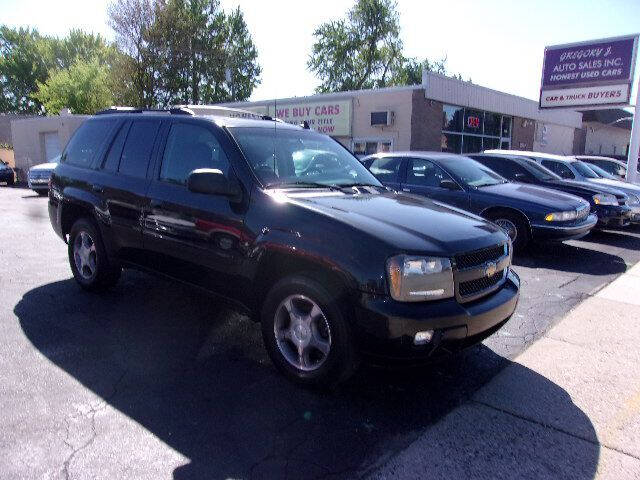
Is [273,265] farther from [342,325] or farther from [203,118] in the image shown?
[203,118]

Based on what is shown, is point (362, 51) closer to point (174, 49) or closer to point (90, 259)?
point (174, 49)

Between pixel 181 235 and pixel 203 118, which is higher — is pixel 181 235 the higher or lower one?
the lower one

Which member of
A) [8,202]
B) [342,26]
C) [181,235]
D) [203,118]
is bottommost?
[8,202]

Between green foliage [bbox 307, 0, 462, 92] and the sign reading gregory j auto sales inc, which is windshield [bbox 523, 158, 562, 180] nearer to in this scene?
the sign reading gregory j auto sales inc

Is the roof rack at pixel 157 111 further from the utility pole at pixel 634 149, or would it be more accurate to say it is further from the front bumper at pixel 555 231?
the utility pole at pixel 634 149

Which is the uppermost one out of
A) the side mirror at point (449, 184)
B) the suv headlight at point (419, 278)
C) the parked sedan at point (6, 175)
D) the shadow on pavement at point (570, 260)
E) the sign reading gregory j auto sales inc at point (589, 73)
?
the sign reading gregory j auto sales inc at point (589, 73)

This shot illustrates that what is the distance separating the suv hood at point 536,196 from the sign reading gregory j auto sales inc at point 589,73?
10.8 m

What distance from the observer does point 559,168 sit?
11.6 m

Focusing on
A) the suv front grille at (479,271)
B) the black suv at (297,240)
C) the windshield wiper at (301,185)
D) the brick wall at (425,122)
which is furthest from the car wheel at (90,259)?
the brick wall at (425,122)

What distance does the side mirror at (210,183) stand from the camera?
3.42 metres

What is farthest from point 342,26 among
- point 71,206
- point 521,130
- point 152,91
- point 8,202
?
point 71,206

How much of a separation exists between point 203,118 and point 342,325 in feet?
7.18

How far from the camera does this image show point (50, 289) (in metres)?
5.44

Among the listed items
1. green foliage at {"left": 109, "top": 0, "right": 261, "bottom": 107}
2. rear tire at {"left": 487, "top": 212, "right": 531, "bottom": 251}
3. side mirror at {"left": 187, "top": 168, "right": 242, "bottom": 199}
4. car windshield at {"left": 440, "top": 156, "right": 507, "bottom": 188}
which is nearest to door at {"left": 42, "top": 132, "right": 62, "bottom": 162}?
green foliage at {"left": 109, "top": 0, "right": 261, "bottom": 107}
